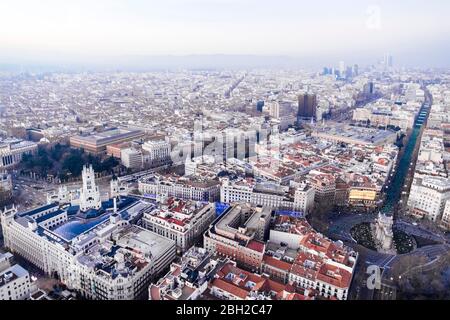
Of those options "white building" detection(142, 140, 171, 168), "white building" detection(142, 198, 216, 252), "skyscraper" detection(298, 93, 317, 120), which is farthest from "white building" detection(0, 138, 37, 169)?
"skyscraper" detection(298, 93, 317, 120)

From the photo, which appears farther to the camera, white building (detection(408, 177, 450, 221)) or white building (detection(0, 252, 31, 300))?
white building (detection(408, 177, 450, 221))

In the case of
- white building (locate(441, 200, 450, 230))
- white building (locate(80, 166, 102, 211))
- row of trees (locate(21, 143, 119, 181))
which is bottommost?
white building (locate(441, 200, 450, 230))

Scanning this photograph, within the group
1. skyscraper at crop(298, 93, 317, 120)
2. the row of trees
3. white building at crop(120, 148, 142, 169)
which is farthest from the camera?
skyscraper at crop(298, 93, 317, 120)

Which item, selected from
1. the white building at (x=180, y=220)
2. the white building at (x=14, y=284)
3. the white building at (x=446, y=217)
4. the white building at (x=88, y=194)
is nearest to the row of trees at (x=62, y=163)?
the white building at (x=88, y=194)

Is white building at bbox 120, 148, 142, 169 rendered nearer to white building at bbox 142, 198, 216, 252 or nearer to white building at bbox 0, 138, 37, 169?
white building at bbox 0, 138, 37, 169

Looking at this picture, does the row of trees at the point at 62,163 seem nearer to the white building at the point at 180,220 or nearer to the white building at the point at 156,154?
the white building at the point at 156,154

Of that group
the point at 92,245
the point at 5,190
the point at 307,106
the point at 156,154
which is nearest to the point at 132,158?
the point at 156,154

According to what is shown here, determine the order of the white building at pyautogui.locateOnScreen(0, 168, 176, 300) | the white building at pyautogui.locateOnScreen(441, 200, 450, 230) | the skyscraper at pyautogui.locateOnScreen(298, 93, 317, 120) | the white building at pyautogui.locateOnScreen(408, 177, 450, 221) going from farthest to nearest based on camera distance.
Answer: the skyscraper at pyautogui.locateOnScreen(298, 93, 317, 120), the white building at pyautogui.locateOnScreen(408, 177, 450, 221), the white building at pyautogui.locateOnScreen(441, 200, 450, 230), the white building at pyautogui.locateOnScreen(0, 168, 176, 300)

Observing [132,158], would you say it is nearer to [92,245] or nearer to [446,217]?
[92,245]
